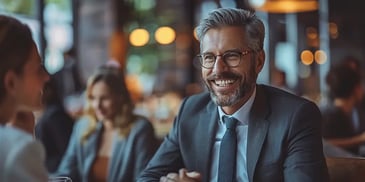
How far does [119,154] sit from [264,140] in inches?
48.2

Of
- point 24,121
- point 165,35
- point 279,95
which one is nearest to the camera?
point 24,121

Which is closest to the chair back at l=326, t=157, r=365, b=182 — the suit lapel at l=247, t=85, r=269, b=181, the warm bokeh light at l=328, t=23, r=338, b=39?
the suit lapel at l=247, t=85, r=269, b=181

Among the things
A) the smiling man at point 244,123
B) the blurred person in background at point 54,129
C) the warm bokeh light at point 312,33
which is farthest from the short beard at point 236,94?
the warm bokeh light at point 312,33

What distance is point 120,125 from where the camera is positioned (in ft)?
9.78

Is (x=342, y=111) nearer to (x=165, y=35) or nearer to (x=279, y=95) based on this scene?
(x=279, y=95)

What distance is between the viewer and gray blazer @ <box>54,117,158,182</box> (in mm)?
2844

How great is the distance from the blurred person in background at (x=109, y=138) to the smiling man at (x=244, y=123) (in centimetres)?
93

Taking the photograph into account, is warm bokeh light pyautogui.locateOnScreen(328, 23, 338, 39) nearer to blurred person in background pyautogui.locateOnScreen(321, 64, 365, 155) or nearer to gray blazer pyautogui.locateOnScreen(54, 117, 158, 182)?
blurred person in background pyautogui.locateOnScreen(321, 64, 365, 155)

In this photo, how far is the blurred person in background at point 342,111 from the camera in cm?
434

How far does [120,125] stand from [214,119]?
1.12 meters

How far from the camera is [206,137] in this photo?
6.32 feet

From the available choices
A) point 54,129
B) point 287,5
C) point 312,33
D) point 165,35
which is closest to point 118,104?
point 54,129

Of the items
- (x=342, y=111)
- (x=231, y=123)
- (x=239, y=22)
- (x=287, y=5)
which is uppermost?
(x=287, y=5)

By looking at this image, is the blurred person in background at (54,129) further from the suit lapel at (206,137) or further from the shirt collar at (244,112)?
the shirt collar at (244,112)
